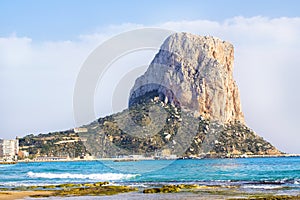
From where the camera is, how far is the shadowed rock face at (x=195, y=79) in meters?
152

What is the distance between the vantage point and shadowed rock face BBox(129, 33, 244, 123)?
152 meters

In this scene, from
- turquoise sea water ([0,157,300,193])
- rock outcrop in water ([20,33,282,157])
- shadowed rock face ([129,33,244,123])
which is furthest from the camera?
shadowed rock face ([129,33,244,123])

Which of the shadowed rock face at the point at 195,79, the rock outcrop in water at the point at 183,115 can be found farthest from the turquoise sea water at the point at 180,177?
the shadowed rock face at the point at 195,79

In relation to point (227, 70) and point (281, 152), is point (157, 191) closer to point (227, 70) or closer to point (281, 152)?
point (227, 70)

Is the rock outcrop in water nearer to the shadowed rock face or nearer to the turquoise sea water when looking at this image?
the shadowed rock face

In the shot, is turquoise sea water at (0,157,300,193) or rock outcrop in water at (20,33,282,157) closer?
turquoise sea water at (0,157,300,193)

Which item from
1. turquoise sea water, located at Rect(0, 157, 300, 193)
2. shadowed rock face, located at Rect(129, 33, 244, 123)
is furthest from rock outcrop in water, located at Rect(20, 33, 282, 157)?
turquoise sea water, located at Rect(0, 157, 300, 193)

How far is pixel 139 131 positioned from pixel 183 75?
2255 centimetres

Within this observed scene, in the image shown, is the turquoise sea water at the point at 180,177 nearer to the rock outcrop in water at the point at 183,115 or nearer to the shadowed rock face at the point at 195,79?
the rock outcrop in water at the point at 183,115

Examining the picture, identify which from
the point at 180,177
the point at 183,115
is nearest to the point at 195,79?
the point at 183,115

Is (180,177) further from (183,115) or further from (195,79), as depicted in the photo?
(195,79)

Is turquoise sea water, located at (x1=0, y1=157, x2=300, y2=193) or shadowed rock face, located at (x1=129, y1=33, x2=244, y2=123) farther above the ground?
shadowed rock face, located at (x1=129, y1=33, x2=244, y2=123)

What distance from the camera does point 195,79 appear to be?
152250 millimetres

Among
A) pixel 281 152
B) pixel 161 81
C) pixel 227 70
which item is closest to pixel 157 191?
pixel 161 81
